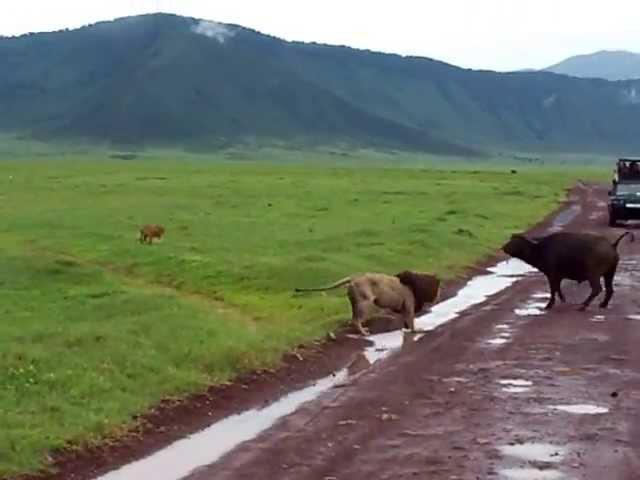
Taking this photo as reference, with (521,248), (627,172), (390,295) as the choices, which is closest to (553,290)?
(521,248)

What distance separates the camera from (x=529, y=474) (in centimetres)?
1098

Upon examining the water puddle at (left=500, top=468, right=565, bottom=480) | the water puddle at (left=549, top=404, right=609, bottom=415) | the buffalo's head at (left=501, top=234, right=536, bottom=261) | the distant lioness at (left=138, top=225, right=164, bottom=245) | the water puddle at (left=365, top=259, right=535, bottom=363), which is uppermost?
the buffalo's head at (left=501, top=234, right=536, bottom=261)

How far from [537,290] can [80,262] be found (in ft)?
36.1

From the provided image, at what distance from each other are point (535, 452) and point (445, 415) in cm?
181

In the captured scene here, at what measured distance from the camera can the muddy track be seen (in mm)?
11344

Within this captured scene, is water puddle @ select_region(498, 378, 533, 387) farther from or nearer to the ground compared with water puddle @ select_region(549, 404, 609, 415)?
nearer to the ground

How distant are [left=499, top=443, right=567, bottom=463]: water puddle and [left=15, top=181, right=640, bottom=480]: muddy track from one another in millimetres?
18

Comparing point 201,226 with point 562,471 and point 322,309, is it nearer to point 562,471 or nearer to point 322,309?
point 322,309

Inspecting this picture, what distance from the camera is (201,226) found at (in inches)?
1593

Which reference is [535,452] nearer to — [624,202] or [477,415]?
[477,415]

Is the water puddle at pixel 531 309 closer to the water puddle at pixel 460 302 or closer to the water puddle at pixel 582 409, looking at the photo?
the water puddle at pixel 460 302

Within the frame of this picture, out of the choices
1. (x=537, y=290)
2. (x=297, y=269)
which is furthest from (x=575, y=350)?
(x=297, y=269)

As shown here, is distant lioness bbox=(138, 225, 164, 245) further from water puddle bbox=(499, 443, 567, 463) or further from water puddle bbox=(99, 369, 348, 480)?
water puddle bbox=(499, 443, 567, 463)

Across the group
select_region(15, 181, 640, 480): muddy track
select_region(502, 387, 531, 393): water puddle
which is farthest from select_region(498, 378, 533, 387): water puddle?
select_region(502, 387, 531, 393): water puddle
